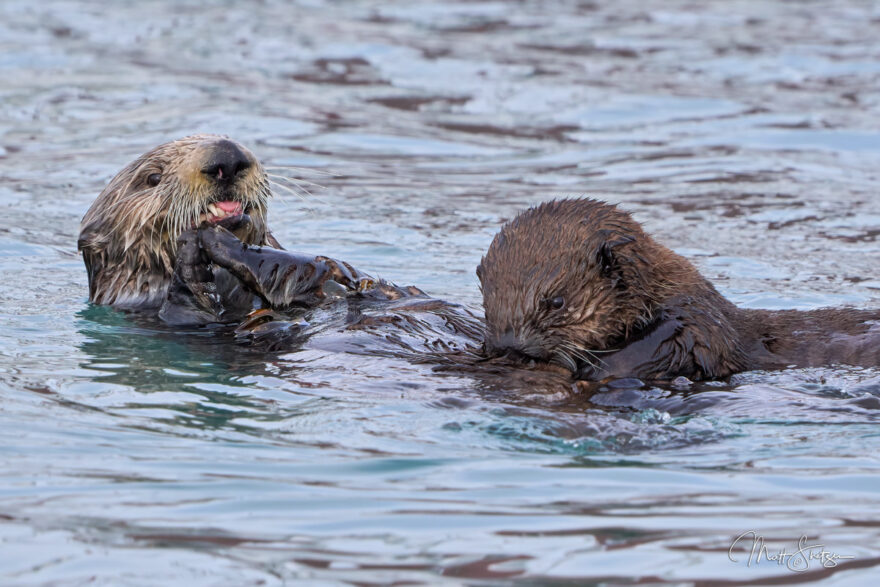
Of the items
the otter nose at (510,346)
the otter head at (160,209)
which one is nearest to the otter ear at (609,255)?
the otter nose at (510,346)

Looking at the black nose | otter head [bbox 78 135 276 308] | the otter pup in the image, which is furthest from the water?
the black nose

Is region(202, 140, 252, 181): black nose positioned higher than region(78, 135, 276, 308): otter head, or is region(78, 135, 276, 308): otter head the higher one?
region(202, 140, 252, 181): black nose

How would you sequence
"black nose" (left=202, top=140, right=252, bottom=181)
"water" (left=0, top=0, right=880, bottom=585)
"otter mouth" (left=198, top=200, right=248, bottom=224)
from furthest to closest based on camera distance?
"otter mouth" (left=198, top=200, right=248, bottom=224) → "black nose" (left=202, top=140, right=252, bottom=181) → "water" (left=0, top=0, right=880, bottom=585)

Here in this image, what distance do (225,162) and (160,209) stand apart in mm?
431

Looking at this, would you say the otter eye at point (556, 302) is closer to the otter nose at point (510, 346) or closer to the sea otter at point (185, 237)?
the otter nose at point (510, 346)

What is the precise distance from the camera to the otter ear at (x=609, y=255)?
4539 mm

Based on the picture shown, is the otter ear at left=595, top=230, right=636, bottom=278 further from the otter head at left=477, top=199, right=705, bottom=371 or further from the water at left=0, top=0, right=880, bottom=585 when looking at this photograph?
the water at left=0, top=0, right=880, bottom=585

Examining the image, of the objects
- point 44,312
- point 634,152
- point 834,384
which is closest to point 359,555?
point 834,384

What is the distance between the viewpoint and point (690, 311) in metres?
4.48

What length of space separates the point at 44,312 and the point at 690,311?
3188 millimetres

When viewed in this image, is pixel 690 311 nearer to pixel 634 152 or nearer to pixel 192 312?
pixel 192 312

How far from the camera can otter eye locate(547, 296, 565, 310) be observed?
Result: 4.45 m

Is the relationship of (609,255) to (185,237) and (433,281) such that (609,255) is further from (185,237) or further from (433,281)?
(433,281)

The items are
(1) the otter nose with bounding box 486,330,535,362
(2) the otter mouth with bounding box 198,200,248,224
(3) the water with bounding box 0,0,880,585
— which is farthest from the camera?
(2) the otter mouth with bounding box 198,200,248,224
